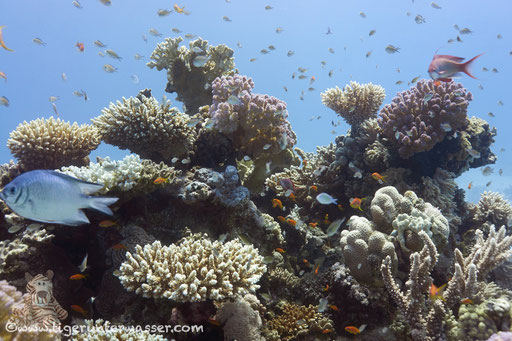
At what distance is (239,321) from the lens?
3627 mm

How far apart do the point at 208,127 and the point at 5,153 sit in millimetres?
175960

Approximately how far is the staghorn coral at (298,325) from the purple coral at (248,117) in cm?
321

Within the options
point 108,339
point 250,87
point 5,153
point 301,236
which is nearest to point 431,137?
point 301,236

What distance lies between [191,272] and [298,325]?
192 cm

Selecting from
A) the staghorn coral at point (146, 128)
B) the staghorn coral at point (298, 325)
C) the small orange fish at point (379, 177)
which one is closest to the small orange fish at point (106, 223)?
the staghorn coral at point (146, 128)

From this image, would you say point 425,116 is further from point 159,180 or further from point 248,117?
point 159,180

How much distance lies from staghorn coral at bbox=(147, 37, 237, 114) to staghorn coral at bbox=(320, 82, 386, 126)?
10.4 ft

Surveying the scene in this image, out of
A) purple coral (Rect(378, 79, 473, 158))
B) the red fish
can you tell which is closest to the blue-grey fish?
purple coral (Rect(378, 79, 473, 158))

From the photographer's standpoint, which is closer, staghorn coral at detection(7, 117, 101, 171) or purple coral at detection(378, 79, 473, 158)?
staghorn coral at detection(7, 117, 101, 171)

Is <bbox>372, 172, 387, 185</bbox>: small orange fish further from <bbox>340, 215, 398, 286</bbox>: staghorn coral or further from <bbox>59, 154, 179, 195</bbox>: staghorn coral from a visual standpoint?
<bbox>59, 154, 179, 195</bbox>: staghorn coral

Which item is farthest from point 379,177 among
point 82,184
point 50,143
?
point 50,143

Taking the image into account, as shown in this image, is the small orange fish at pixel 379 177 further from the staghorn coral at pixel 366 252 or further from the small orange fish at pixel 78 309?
the small orange fish at pixel 78 309

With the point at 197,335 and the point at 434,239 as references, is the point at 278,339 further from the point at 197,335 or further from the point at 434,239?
the point at 434,239

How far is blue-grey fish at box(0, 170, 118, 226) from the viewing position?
1764 millimetres
